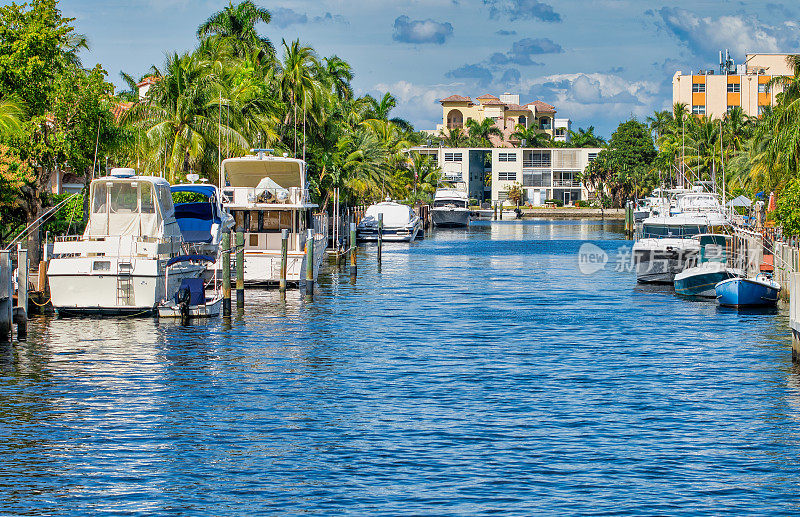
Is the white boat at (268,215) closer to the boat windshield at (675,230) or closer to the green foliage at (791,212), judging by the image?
the boat windshield at (675,230)

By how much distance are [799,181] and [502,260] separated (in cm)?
3175

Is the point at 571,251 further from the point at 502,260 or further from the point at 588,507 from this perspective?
the point at 588,507

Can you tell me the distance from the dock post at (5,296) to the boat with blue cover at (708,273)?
25.7 meters

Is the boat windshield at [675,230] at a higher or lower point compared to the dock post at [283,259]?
higher

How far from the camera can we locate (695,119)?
13850 centimetres

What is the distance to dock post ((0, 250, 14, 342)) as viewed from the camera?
27.9 meters

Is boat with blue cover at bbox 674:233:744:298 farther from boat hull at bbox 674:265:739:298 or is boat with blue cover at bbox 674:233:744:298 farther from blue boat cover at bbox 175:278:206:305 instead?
blue boat cover at bbox 175:278:206:305

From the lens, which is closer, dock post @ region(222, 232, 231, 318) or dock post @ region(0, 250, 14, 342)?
dock post @ region(0, 250, 14, 342)

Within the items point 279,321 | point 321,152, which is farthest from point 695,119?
point 279,321

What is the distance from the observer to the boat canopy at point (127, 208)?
3603 centimetres

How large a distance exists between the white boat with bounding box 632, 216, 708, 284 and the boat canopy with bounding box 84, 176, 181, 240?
22.7 m

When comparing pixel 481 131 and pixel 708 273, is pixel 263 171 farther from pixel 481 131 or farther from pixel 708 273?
pixel 481 131

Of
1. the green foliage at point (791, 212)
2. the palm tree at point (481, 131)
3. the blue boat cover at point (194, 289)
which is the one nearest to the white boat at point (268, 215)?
the blue boat cover at point (194, 289)

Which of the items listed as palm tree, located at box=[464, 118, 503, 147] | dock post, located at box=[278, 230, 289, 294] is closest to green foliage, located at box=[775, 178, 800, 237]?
dock post, located at box=[278, 230, 289, 294]
